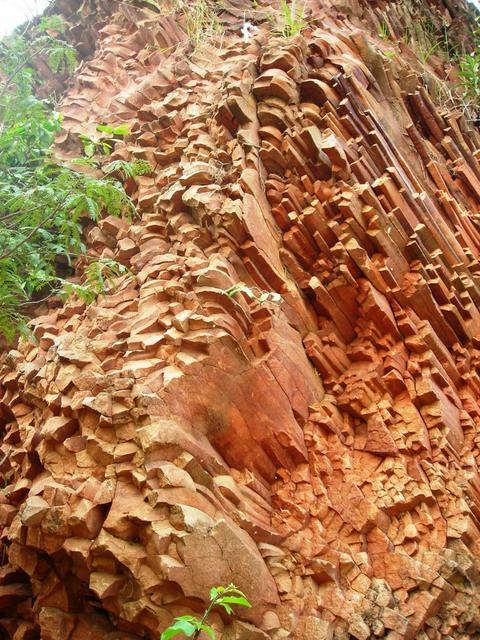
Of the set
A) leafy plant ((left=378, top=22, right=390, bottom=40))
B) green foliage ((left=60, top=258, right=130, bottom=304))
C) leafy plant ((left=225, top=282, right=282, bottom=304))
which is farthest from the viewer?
→ leafy plant ((left=378, top=22, right=390, bottom=40))

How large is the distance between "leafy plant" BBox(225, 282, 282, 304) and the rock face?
0.05m

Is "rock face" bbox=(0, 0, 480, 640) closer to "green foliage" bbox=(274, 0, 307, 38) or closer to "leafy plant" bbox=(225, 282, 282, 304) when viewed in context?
"leafy plant" bbox=(225, 282, 282, 304)

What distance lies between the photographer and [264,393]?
5449mm

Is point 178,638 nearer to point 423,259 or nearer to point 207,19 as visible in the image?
point 423,259

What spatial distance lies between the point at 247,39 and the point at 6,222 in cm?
640

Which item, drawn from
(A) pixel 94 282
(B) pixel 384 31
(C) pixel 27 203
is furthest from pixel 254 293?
(B) pixel 384 31

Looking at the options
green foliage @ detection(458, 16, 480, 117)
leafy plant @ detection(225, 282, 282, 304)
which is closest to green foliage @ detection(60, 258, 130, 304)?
leafy plant @ detection(225, 282, 282, 304)

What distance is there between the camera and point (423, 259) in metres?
7.17

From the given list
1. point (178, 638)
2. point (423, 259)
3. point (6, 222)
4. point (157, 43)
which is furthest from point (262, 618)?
point (157, 43)

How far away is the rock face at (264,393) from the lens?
439 cm

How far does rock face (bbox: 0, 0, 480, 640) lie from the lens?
4395 mm

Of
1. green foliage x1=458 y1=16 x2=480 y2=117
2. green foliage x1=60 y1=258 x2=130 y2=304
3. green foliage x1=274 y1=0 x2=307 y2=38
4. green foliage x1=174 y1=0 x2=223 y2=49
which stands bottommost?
green foliage x1=458 y1=16 x2=480 y2=117

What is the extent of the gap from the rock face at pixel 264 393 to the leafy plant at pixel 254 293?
5 cm

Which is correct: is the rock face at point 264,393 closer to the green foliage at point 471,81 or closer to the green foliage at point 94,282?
the green foliage at point 94,282
